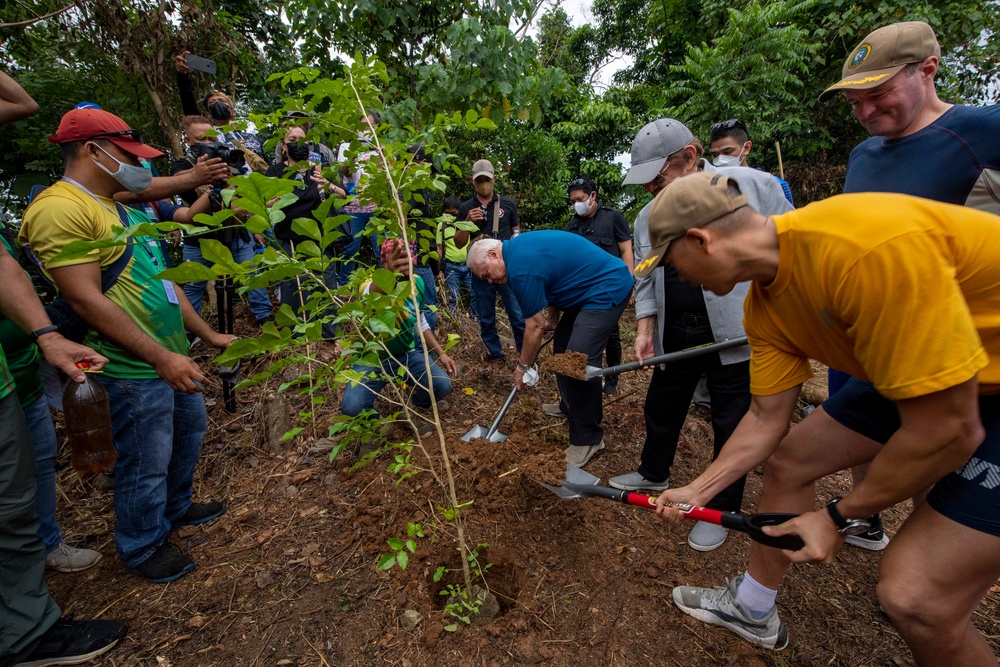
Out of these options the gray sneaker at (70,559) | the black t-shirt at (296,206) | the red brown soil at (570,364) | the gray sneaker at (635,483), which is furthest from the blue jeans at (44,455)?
the gray sneaker at (635,483)

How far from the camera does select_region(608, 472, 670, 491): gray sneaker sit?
8.89 ft

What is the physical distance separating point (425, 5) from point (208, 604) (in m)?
4.26

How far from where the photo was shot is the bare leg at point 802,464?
1592 millimetres

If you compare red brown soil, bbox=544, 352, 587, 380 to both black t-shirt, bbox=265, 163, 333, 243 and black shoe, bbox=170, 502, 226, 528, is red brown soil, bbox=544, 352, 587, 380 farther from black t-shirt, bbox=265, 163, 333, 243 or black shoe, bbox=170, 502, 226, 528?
black t-shirt, bbox=265, 163, 333, 243

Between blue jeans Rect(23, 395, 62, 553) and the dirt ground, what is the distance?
34 cm

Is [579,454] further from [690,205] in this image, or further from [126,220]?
[126,220]

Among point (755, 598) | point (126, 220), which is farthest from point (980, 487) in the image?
point (126, 220)

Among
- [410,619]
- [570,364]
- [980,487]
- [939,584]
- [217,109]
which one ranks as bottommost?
[410,619]

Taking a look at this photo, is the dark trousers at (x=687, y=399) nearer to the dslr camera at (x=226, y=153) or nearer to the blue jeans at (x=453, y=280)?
the dslr camera at (x=226, y=153)

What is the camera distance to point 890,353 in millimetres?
1017

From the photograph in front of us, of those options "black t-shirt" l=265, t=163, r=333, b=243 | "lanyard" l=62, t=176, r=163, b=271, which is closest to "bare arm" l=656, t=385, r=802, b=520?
"lanyard" l=62, t=176, r=163, b=271

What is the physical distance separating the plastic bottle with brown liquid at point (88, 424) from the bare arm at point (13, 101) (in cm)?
110

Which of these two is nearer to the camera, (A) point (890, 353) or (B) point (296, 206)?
(A) point (890, 353)

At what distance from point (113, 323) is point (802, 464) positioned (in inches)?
109
